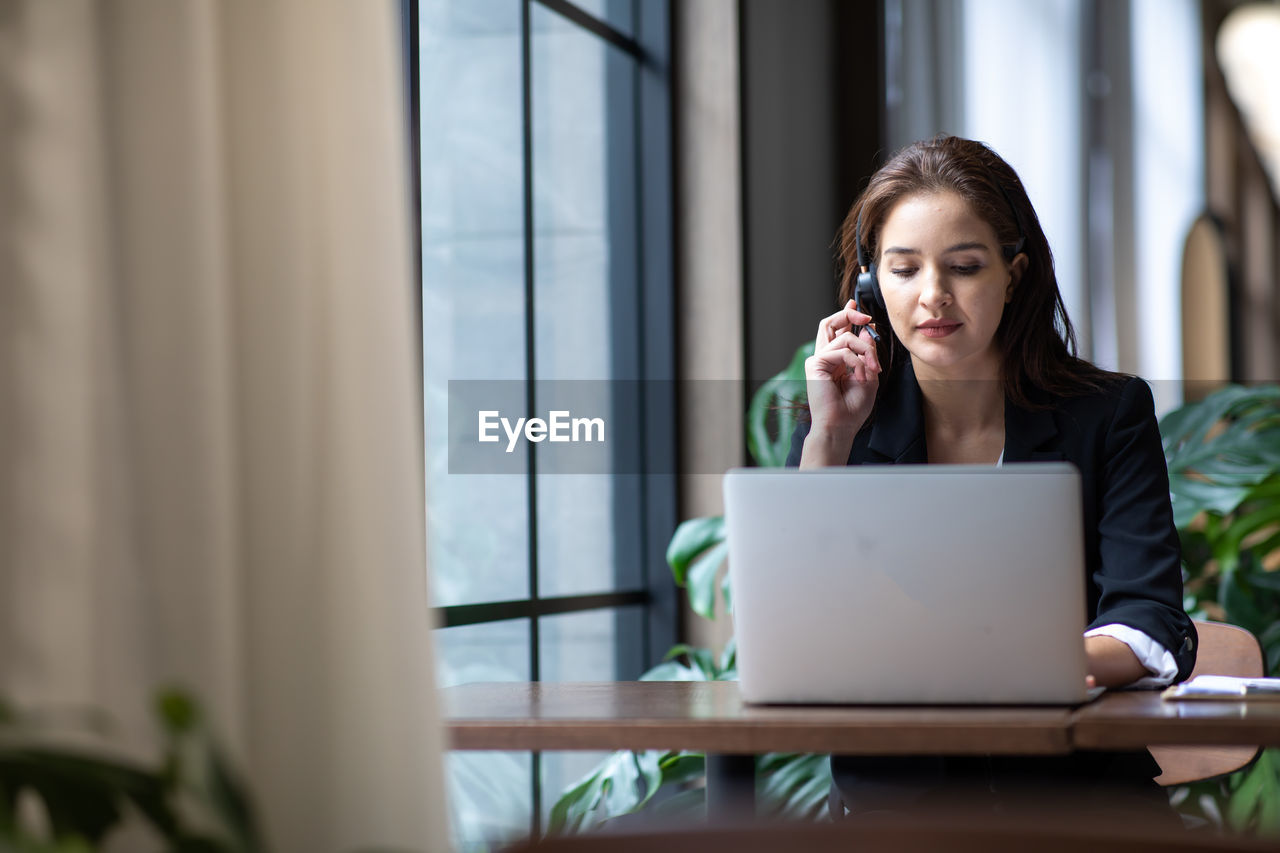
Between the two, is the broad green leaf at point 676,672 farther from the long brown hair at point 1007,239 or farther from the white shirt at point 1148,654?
the white shirt at point 1148,654

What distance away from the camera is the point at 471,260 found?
3.11 meters

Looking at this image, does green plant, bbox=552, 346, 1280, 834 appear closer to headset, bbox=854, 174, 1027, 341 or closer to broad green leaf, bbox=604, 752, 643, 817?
broad green leaf, bbox=604, 752, 643, 817

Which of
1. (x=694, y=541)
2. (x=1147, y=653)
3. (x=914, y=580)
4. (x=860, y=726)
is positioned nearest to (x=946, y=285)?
(x=1147, y=653)

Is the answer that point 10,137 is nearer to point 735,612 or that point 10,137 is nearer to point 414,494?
point 414,494

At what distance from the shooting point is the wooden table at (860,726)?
128cm

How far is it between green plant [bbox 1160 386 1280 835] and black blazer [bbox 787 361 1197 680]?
0.89m

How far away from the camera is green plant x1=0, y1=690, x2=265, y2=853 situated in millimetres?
750

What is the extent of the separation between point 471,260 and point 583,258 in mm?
583

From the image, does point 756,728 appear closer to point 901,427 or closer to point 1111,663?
point 1111,663

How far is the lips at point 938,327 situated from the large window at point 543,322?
123 centimetres

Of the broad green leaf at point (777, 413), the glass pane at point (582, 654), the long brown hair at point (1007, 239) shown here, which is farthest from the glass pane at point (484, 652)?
the long brown hair at point (1007, 239)

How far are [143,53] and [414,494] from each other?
1.35 feet

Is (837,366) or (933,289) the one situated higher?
(933,289)

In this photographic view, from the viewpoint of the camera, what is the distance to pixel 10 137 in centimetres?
103
